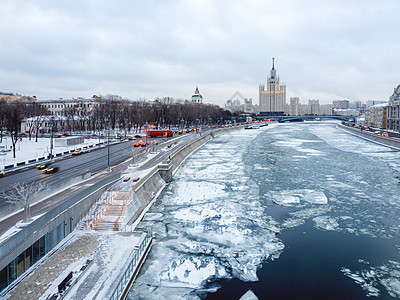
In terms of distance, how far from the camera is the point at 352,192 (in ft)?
96.3

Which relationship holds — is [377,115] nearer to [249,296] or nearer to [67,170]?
[67,170]

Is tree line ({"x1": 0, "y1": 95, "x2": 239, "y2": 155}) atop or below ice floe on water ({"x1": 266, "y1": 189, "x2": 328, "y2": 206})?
atop

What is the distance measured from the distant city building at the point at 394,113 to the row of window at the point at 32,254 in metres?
99.6

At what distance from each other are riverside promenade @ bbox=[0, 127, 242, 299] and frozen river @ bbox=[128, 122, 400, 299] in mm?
967

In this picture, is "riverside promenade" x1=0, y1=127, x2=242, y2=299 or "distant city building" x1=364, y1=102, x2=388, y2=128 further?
"distant city building" x1=364, y1=102, x2=388, y2=128

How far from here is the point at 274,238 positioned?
19.5 metres

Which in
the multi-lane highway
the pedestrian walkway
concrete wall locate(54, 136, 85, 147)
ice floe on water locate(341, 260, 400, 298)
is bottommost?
ice floe on water locate(341, 260, 400, 298)

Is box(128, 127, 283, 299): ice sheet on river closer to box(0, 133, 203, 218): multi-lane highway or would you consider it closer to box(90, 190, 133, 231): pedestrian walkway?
box(90, 190, 133, 231): pedestrian walkway

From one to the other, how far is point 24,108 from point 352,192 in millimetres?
106788

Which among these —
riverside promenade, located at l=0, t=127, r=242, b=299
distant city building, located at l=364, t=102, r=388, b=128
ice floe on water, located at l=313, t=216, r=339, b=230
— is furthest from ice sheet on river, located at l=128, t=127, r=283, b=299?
distant city building, located at l=364, t=102, r=388, b=128

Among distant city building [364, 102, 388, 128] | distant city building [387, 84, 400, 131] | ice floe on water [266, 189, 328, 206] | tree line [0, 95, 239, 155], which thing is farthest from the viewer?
distant city building [364, 102, 388, 128]

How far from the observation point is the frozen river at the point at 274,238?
14.3m

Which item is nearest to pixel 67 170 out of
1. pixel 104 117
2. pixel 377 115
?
pixel 104 117

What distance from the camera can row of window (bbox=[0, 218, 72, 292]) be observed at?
43.0 feet
